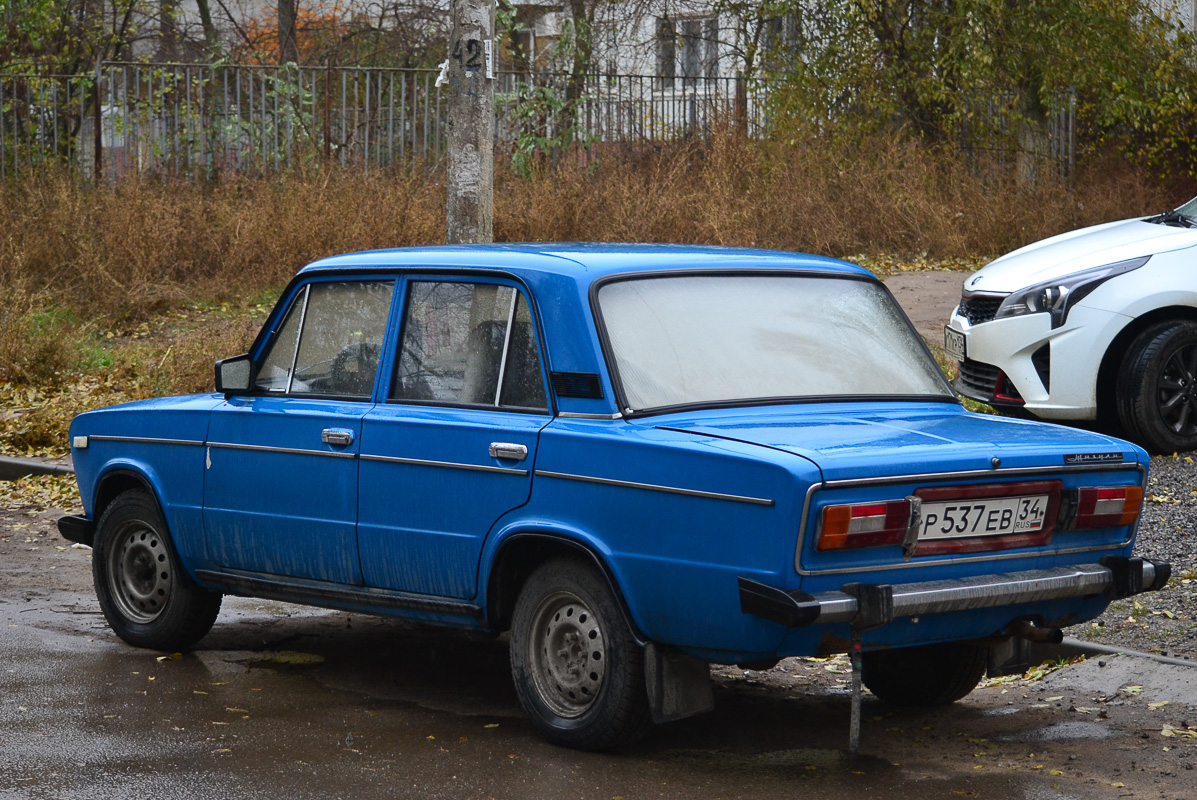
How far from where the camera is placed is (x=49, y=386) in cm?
1304

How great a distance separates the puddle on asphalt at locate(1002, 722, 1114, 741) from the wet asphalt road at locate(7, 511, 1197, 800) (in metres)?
0.01

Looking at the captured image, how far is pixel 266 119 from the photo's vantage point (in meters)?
19.2

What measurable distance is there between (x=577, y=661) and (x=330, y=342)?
1.78 m

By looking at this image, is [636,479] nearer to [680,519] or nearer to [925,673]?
[680,519]

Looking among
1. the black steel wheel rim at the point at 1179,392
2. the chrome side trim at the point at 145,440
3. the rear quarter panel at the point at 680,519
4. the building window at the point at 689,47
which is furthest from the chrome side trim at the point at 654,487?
the building window at the point at 689,47

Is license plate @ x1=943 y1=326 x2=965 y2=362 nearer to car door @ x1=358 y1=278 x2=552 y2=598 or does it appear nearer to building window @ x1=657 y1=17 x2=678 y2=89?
car door @ x1=358 y1=278 x2=552 y2=598

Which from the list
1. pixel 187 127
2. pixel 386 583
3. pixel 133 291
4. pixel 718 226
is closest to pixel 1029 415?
pixel 386 583

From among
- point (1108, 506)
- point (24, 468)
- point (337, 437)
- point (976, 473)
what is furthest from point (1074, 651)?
point (24, 468)

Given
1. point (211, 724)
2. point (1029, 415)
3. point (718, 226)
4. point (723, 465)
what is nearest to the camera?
point (723, 465)

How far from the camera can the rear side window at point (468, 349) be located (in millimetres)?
5234

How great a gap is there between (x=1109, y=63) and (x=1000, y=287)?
41.2 ft

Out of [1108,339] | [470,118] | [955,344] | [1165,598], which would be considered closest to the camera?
[1165,598]

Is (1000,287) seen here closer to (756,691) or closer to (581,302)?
(756,691)

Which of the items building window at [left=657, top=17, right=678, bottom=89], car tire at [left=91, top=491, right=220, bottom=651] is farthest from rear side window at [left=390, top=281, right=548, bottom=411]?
building window at [left=657, top=17, right=678, bottom=89]
